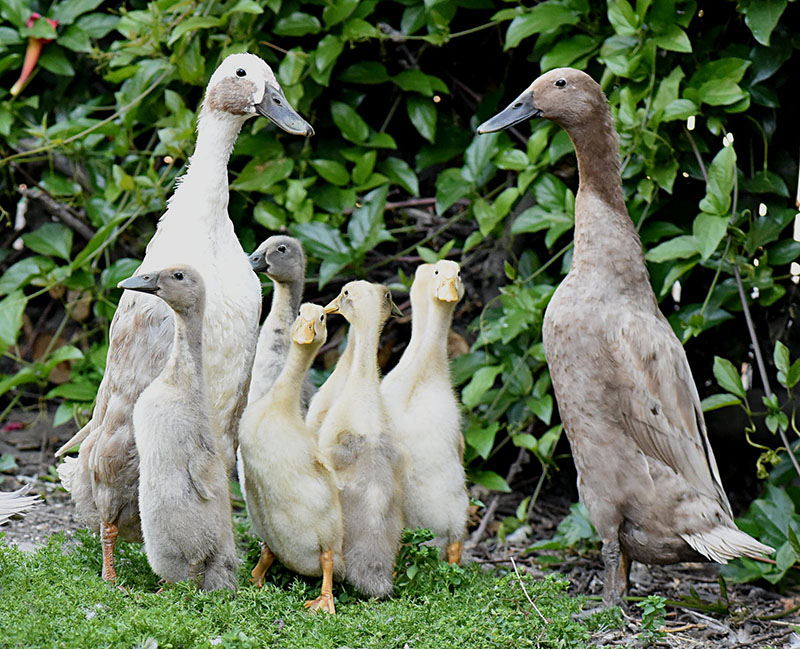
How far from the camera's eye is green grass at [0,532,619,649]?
102 inches

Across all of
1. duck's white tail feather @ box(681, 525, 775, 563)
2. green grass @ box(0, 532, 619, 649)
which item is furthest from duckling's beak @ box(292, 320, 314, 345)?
duck's white tail feather @ box(681, 525, 775, 563)

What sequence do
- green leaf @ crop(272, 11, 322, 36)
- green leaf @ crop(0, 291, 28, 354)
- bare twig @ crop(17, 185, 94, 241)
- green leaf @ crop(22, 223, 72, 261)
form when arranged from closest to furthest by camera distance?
green leaf @ crop(272, 11, 322, 36)
green leaf @ crop(0, 291, 28, 354)
green leaf @ crop(22, 223, 72, 261)
bare twig @ crop(17, 185, 94, 241)

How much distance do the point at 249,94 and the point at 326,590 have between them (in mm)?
1549

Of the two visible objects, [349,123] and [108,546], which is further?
[349,123]


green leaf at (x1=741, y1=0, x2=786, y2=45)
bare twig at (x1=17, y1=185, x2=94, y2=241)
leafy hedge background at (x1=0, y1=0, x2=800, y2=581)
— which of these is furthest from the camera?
bare twig at (x1=17, y1=185, x2=94, y2=241)

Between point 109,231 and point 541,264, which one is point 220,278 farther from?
point 541,264

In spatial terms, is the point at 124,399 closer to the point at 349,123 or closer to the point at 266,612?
the point at 266,612

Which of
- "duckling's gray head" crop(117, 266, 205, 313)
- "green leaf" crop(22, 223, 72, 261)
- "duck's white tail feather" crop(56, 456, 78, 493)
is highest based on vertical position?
"duckling's gray head" crop(117, 266, 205, 313)

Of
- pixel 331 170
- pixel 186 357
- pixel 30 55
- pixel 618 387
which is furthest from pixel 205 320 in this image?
pixel 30 55

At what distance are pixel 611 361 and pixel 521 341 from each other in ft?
3.38

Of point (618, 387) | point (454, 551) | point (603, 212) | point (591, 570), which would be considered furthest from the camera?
point (591, 570)

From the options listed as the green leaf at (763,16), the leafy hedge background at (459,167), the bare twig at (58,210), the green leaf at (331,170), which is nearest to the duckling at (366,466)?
the leafy hedge background at (459,167)

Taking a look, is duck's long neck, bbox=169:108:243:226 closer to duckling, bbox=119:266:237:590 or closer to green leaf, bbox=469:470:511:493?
duckling, bbox=119:266:237:590

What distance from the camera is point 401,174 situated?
474 centimetres
